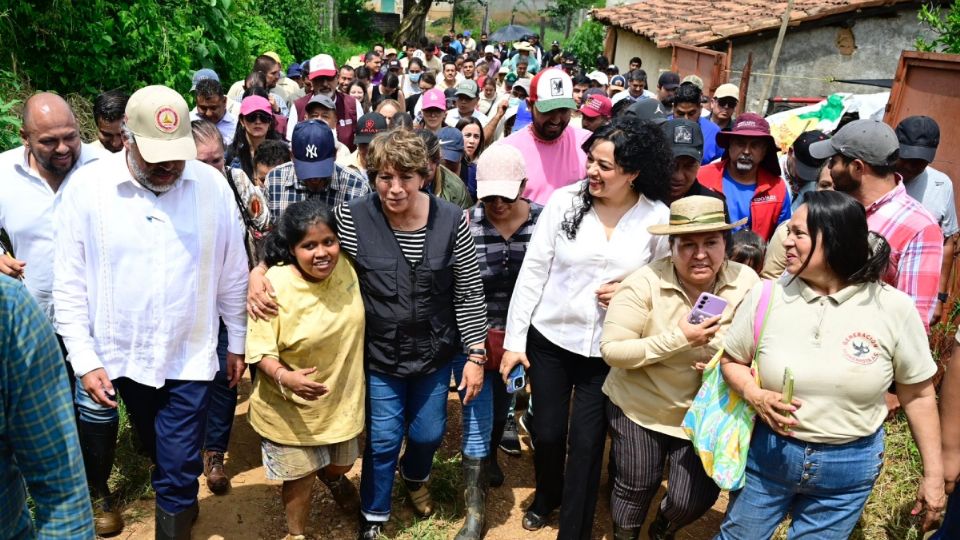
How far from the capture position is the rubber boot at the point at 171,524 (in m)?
3.43

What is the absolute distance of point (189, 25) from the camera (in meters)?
8.78

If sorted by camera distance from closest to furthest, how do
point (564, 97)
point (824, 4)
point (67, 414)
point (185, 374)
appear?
point (67, 414)
point (185, 374)
point (564, 97)
point (824, 4)

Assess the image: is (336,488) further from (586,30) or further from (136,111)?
(586,30)

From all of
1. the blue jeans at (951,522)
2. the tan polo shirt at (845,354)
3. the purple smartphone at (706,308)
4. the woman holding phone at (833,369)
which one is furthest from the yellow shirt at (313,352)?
the blue jeans at (951,522)

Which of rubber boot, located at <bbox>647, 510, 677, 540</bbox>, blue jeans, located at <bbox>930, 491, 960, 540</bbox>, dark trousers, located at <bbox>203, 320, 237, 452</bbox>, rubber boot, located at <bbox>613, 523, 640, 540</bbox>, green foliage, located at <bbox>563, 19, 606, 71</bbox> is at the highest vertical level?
green foliage, located at <bbox>563, 19, 606, 71</bbox>

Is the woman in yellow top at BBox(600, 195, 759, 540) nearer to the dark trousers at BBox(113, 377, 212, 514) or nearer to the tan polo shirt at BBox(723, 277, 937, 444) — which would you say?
the tan polo shirt at BBox(723, 277, 937, 444)

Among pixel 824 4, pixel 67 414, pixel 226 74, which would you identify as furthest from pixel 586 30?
pixel 67 414

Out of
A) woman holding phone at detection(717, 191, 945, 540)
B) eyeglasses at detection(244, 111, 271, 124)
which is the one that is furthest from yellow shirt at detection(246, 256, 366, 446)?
eyeglasses at detection(244, 111, 271, 124)

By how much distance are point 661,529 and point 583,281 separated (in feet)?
4.32

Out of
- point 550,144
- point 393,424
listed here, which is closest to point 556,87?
point 550,144

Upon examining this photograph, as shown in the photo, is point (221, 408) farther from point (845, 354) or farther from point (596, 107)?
point (596, 107)

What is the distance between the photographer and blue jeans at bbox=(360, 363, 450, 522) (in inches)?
146

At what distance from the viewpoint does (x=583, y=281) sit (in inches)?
142

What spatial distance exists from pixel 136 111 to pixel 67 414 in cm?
164
